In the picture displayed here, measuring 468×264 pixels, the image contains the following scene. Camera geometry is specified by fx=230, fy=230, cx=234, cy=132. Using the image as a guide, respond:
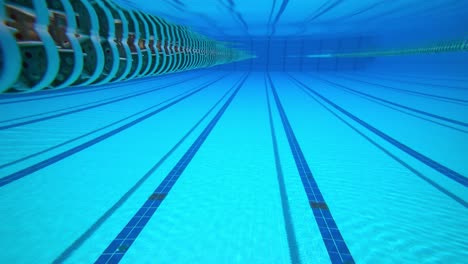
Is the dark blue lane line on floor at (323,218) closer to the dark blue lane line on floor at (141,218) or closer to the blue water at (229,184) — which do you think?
the blue water at (229,184)

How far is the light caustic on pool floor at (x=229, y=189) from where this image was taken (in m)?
1.41

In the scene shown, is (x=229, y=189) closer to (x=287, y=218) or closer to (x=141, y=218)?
(x=287, y=218)

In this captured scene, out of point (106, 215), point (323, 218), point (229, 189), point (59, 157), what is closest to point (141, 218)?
point (106, 215)

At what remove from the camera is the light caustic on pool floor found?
55.5 inches

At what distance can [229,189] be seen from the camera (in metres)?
2.00

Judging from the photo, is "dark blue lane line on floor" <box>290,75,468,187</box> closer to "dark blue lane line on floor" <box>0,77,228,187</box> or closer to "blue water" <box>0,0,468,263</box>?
"blue water" <box>0,0,468,263</box>

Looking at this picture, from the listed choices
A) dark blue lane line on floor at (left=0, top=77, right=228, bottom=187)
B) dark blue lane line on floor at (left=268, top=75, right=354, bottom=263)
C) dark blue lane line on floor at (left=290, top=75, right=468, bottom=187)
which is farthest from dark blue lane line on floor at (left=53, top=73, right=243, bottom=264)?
dark blue lane line on floor at (left=290, top=75, right=468, bottom=187)

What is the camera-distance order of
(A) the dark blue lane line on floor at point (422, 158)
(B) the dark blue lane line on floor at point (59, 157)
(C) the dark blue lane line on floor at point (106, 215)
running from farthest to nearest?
(A) the dark blue lane line on floor at point (422, 158) < (B) the dark blue lane line on floor at point (59, 157) < (C) the dark blue lane line on floor at point (106, 215)

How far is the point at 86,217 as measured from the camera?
5.34 feet

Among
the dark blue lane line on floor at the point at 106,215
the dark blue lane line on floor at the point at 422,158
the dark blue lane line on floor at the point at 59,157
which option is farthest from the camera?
the dark blue lane line on floor at the point at 422,158

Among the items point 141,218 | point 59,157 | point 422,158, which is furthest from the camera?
point 422,158

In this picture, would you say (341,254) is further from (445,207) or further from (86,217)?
(86,217)

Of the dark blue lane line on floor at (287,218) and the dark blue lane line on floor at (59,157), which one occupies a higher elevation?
Result: the dark blue lane line on floor at (59,157)

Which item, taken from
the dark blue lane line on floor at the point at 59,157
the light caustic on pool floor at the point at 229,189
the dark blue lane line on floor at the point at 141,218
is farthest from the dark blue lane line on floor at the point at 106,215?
the dark blue lane line on floor at the point at 59,157
